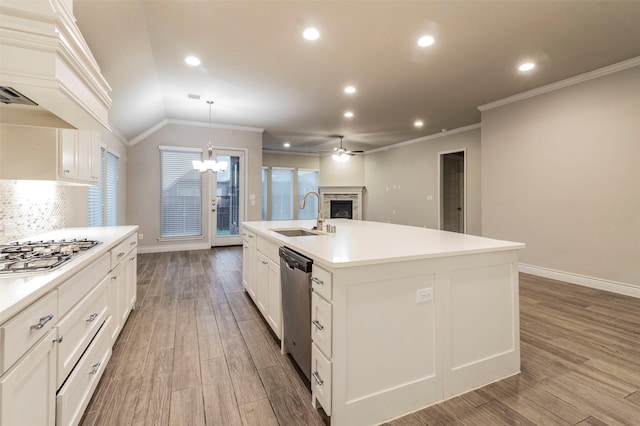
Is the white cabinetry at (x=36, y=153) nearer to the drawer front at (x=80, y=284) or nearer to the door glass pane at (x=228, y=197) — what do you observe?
the drawer front at (x=80, y=284)

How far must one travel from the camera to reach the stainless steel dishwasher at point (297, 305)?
1.72 metres

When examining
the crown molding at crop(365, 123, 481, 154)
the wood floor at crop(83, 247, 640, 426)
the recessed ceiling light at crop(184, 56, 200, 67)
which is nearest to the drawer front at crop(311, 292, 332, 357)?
the wood floor at crop(83, 247, 640, 426)

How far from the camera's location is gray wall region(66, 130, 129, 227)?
3.19m

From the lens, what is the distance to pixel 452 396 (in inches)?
67.9

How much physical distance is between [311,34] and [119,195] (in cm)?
469

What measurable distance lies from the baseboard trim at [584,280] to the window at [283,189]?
22.0 feet

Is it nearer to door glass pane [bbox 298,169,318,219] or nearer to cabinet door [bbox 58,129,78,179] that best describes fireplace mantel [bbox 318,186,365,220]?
door glass pane [bbox 298,169,318,219]

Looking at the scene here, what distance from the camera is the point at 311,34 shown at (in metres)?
2.88

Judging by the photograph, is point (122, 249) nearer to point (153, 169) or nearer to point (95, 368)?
point (95, 368)

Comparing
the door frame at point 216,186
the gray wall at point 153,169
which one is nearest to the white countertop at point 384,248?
the door frame at point 216,186

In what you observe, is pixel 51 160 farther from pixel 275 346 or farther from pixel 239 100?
pixel 239 100

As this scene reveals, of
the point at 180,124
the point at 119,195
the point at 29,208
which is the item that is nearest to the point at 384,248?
the point at 29,208

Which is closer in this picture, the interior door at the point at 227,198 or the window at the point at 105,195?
the window at the point at 105,195

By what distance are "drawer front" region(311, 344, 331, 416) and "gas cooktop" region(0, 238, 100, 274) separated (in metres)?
1.35
